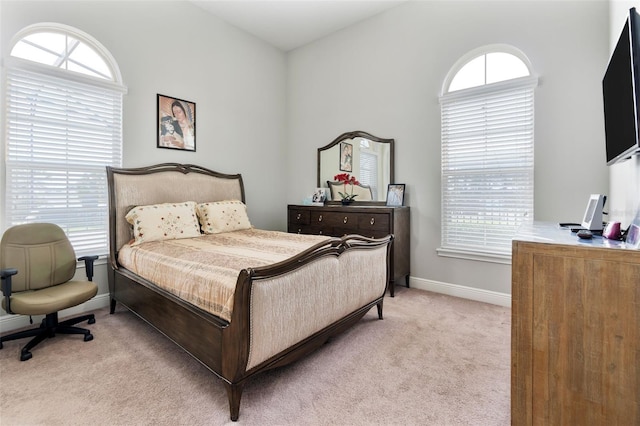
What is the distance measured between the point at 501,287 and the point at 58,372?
3.78m

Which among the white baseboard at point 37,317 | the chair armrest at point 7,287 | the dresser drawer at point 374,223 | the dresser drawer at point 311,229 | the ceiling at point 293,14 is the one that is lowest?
the white baseboard at point 37,317

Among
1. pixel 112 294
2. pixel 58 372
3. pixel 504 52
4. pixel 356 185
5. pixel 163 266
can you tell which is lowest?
pixel 58 372

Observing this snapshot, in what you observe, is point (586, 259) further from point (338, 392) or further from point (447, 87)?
point (447, 87)

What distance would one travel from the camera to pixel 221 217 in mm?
3549

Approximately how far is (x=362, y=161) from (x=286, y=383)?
295 cm

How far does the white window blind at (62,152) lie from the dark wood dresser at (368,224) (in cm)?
227

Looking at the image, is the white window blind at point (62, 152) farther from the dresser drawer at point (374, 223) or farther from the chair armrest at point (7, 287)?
the dresser drawer at point (374, 223)

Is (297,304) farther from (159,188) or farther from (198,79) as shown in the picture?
(198,79)

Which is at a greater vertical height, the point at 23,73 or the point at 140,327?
the point at 23,73

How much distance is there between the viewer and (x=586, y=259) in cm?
119

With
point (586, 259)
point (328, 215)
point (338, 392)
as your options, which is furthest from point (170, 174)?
point (586, 259)

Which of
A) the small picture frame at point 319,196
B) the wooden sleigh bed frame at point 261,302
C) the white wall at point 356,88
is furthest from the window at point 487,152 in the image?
the small picture frame at point 319,196

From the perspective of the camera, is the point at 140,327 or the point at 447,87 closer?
the point at 140,327

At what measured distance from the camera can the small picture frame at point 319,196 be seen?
445cm
